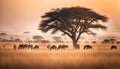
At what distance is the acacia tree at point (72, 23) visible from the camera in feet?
7.52

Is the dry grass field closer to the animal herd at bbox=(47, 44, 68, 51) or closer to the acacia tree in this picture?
the animal herd at bbox=(47, 44, 68, 51)

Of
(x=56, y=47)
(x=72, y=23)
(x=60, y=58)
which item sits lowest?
(x=60, y=58)

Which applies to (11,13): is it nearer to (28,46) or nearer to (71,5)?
(28,46)

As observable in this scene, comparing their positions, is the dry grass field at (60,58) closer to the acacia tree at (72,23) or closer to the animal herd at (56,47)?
the animal herd at (56,47)

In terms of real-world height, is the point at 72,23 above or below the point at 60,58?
above

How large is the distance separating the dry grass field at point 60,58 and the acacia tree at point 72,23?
15 cm

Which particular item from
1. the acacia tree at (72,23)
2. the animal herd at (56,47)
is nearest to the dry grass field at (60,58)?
the animal herd at (56,47)

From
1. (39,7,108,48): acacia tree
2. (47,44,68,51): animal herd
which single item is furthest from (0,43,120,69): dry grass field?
(39,7,108,48): acacia tree

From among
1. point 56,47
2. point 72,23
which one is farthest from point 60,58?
point 72,23

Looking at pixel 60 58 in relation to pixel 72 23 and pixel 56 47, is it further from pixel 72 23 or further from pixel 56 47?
pixel 72 23

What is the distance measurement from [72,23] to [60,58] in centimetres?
38

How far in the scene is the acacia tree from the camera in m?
2.29

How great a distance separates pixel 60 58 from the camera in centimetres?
229

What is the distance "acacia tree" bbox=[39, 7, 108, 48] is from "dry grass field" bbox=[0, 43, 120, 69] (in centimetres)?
15
